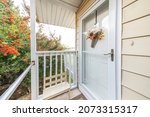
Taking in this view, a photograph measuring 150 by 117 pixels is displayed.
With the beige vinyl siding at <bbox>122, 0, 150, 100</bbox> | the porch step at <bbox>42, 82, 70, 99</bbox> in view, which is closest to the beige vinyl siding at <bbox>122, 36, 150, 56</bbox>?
the beige vinyl siding at <bbox>122, 0, 150, 100</bbox>

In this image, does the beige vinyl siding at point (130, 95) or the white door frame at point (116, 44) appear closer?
the beige vinyl siding at point (130, 95)

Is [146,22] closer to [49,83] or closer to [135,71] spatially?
[135,71]

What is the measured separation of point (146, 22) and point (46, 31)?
160 inches

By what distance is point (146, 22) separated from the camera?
0.95m

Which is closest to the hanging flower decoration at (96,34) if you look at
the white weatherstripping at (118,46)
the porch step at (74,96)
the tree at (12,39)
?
the white weatherstripping at (118,46)

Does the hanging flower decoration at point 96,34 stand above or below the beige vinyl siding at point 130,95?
above

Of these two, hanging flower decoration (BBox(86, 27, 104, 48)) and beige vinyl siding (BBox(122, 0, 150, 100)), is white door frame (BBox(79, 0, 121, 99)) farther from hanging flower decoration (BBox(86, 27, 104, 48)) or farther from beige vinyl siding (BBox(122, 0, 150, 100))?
hanging flower decoration (BBox(86, 27, 104, 48))

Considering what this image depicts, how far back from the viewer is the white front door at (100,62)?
1485mm

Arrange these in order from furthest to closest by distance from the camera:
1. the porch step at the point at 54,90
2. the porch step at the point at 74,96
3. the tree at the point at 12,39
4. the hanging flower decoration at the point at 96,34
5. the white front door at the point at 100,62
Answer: the tree at the point at 12,39, the porch step at the point at 74,96, the porch step at the point at 54,90, the hanging flower decoration at the point at 96,34, the white front door at the point at 100,62

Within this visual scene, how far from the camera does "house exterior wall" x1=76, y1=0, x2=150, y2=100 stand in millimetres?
961

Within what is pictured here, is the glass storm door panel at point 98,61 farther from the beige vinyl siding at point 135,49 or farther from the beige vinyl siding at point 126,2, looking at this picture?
the beige vinyl siding at point 126,2

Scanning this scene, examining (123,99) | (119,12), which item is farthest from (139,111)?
(119,12)

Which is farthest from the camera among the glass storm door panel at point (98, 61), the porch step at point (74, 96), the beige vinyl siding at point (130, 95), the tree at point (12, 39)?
the tree at point (12, 39)

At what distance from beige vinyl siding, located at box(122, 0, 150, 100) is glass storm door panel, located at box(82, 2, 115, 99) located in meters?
0.38
